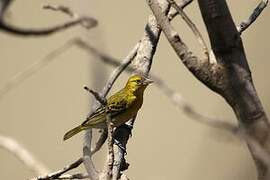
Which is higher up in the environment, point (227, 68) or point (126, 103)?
point (126, 103)

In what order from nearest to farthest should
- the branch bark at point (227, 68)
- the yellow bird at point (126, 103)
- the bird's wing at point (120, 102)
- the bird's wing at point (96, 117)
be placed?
the branch bark at point (227, 68) < the bird's wing at point (96, 117) < the yellow bird at point (126, 103) < the bird's wing at point (120, 102)

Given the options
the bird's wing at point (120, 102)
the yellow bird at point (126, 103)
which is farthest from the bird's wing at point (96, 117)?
the bird's wing at point (120, 102)

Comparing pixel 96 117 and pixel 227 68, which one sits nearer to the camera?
pixel 227 68

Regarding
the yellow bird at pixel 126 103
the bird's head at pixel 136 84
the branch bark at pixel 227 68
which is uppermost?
the bird's head at pixel 136 84

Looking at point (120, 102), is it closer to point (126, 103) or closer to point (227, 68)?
point (126, 103)

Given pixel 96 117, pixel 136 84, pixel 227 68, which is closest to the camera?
pixel 227 68

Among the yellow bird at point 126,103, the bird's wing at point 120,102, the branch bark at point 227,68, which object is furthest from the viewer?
the bird's wing at point 120,102

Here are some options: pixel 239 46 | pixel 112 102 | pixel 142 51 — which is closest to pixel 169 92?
pixel 239 46

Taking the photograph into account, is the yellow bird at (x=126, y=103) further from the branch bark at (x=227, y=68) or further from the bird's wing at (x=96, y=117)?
the branch bark at (x=227, y=68)

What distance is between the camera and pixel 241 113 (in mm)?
1125

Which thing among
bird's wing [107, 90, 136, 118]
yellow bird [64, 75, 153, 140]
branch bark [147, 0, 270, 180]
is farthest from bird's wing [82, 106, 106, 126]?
branch bark [147, 0, 270, 180]

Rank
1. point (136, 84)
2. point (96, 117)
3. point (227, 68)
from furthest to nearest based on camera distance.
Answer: point (136, 84)
point (96, 117)
point (227, 68)

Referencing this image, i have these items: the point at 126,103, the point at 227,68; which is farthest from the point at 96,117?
the point at 227,68

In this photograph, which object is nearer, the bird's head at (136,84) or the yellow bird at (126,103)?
the yellow bird at (126,103)
